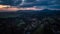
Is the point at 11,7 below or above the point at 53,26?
above

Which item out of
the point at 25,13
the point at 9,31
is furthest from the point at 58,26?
the point at 9,31

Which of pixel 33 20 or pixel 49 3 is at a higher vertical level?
pixel 49 3

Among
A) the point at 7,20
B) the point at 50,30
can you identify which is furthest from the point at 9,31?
the point at 50,30

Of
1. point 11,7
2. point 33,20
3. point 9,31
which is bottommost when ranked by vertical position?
point 9,31

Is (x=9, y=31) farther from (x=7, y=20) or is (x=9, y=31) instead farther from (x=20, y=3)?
(x=20, y=3)

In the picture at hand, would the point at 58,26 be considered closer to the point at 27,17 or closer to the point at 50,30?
the point at 50,30
